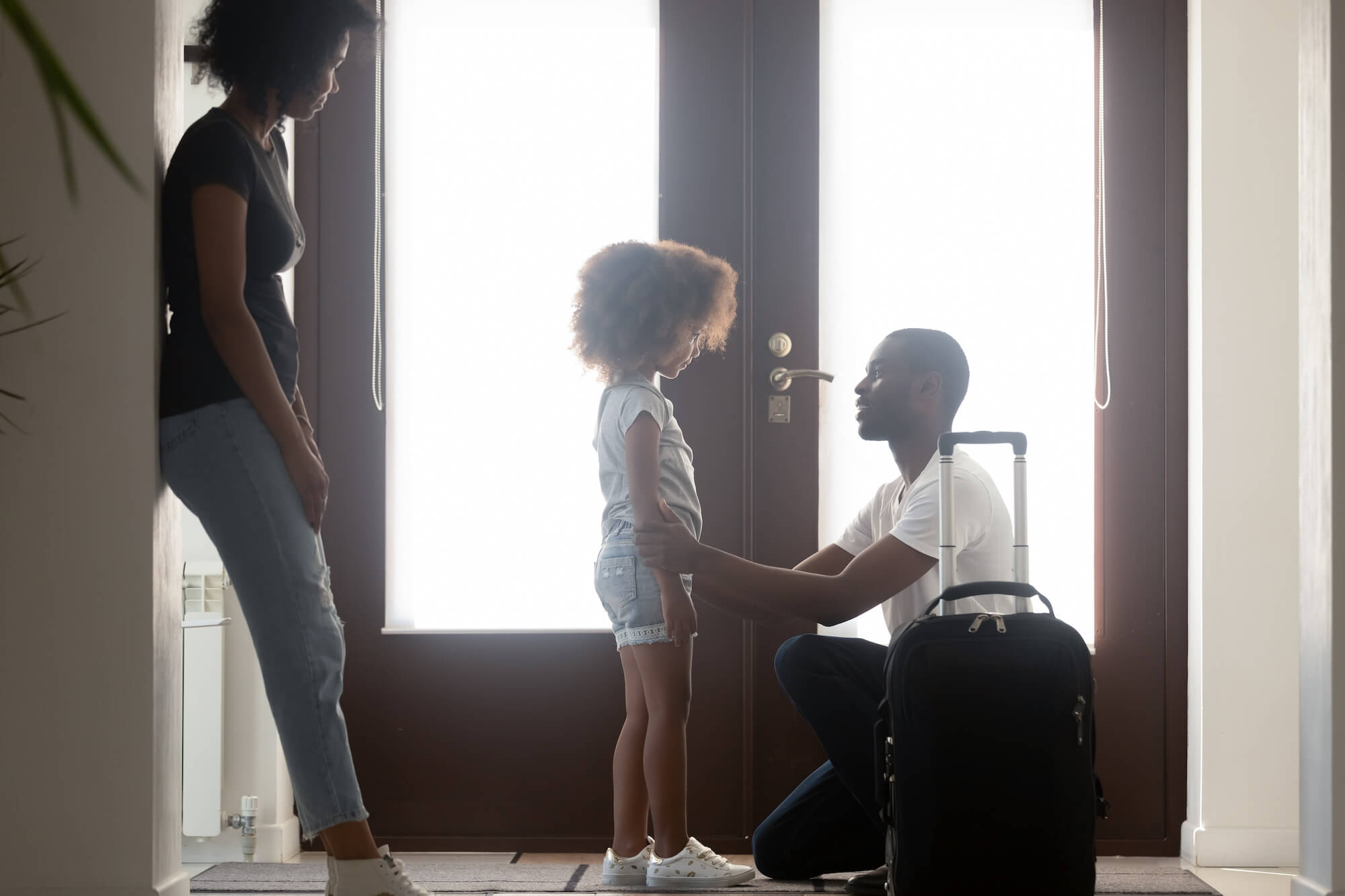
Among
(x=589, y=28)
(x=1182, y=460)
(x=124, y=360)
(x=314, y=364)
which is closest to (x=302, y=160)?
(x=314, y=364)

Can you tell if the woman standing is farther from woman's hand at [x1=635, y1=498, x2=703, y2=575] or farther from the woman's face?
woman's hand at [x1=635, y1=498, x2=703, y2=575]

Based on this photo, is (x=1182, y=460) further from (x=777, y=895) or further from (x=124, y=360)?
(x=124, y=360)

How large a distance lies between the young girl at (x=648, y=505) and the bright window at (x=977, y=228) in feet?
1.48

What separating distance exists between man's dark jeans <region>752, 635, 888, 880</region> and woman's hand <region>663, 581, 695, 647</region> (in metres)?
0.17

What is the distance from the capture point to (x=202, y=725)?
7.34ft

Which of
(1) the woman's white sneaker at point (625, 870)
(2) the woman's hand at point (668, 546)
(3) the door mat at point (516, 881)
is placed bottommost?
(3) the door mat at point (516, 881)

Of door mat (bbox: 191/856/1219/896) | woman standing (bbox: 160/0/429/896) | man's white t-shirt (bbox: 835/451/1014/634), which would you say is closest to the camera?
woman standing (bbox: 160/0/429/896)

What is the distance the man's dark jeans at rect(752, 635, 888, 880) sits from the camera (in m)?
1.79

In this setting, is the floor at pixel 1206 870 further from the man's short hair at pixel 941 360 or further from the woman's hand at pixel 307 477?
the man's short hair at pixel 941 360

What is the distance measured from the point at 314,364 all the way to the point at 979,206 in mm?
1422

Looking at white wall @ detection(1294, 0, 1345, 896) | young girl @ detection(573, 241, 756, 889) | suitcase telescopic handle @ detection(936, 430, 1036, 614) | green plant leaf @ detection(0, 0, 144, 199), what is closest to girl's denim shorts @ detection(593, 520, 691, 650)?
young girl @ detection(573, 241, 756, 889)

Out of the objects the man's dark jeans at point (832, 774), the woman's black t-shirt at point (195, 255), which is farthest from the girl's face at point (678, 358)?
the woman's black t-shirt at point (195, 255)

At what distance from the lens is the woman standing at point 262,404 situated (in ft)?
4.61

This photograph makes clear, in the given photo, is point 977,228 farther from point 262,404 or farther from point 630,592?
point 262,404
